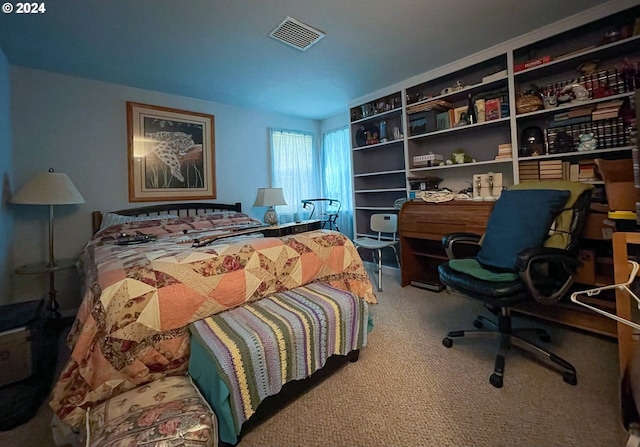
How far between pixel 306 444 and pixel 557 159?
2.81 meters

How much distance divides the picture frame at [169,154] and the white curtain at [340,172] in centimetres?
180

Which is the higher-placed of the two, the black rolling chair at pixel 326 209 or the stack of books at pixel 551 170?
the stack of books at pixel 551 170

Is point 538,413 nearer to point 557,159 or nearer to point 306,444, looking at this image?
point 306,444

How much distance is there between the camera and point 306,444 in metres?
1.16

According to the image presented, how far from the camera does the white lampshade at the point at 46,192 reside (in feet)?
7.44

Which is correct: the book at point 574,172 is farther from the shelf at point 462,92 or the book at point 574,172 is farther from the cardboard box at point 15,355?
the cardboard box at point 15,355

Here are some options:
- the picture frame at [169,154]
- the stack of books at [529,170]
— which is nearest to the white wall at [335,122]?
the picture frame at [169,154]

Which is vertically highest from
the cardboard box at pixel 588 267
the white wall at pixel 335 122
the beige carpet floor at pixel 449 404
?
the white wall at pixel 335 122

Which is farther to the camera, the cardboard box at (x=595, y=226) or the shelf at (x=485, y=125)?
the shelf at (x=485, y=125)

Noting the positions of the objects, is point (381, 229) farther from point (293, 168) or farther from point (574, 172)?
point (574, 172)

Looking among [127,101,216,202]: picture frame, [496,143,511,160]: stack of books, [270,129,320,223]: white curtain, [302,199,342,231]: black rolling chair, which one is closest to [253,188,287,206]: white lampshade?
[270,129,320,223]: white curtain

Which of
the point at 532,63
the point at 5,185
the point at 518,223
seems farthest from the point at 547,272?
the point at 5,185

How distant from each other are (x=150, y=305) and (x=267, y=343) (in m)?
0.55

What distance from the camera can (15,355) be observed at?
1472 millimetres
